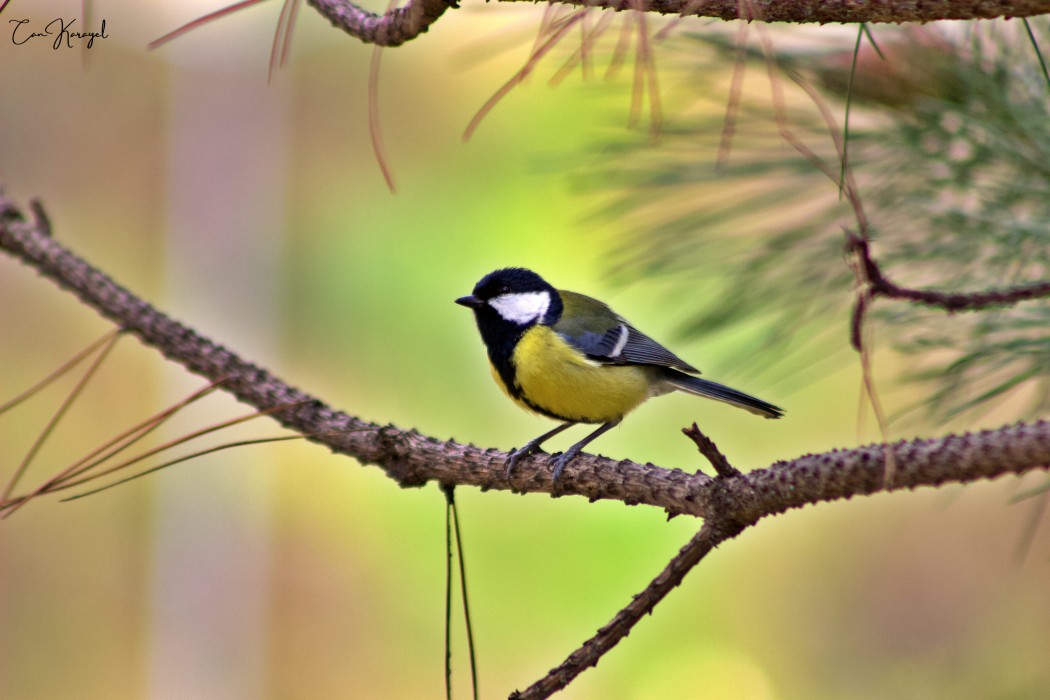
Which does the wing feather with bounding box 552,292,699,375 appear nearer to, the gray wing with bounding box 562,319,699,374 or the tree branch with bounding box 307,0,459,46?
the gray wing with bounding box 562,319,699,374

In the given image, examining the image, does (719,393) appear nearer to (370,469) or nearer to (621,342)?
(621,342)

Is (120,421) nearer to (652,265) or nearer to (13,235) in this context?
(13,235)

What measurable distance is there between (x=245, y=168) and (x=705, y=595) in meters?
1.05

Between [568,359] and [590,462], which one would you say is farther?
[568,359]

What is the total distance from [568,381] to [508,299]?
11cm

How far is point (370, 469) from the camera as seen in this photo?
1.63m

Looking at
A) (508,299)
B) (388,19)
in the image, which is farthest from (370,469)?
(388,19)

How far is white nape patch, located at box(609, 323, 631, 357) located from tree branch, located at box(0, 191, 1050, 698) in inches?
11.3

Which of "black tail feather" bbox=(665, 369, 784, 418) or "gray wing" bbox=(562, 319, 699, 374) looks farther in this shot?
"gray wing" bbox=(562, 319, 699, 374)

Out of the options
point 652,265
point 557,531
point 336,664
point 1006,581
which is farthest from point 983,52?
point 336,664

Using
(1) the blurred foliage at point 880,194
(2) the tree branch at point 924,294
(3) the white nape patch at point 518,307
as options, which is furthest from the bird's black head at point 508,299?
(2) the tree branch at point 924,294

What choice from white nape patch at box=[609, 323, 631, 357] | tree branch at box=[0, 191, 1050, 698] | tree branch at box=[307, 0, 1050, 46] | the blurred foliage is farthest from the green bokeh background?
tree branch at box=[307, 0, 1050, 46]

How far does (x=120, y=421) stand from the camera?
1.53m

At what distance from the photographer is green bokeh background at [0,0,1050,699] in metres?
1.41
